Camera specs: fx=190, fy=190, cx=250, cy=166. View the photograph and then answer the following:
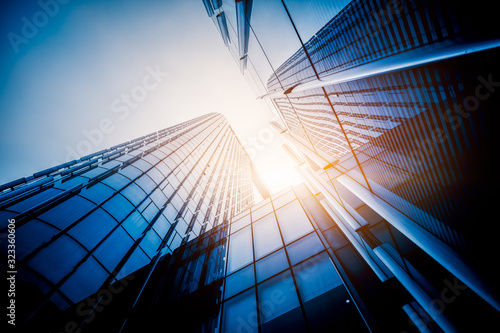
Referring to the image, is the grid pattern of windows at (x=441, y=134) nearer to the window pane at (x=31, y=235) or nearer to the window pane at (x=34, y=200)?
the window pane at (x=31, y=235)

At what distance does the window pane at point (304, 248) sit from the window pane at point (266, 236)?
2.33 feet

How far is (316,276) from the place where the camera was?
552 cm

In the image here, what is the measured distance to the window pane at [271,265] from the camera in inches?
254

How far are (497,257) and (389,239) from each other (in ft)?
10.4

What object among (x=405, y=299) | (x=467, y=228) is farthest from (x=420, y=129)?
(x=405, y=299)

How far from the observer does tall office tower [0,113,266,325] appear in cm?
645

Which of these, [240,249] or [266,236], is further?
[240,249]

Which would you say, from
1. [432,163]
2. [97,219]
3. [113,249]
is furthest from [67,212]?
[432,163]

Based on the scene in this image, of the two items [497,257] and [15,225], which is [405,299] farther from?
[15,225]

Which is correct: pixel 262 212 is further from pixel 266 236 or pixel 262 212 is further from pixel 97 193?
pixel 97 193

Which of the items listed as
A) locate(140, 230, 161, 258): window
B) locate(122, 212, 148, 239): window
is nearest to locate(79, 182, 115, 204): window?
locate(122, 212, 148, 239): window

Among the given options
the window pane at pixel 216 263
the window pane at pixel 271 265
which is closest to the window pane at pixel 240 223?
the window pane at pixel 216 263

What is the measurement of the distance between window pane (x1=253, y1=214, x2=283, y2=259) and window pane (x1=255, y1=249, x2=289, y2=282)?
0.33 meters

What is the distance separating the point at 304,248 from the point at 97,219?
31.2ft
